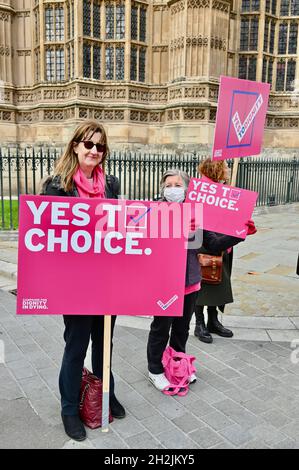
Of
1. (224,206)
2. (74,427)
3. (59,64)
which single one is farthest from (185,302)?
(59,64)

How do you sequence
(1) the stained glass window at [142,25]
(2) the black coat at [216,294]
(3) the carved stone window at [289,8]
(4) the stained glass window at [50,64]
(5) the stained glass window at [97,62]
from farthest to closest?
1. (3) the carved stone window at [289,8]
2. (4) the stained glass window at [50,64]
3. (1) the stained glass window at [142,25]
4. (5) the stained glass window at [97,62]
5. (2) the black coat at [216,294]

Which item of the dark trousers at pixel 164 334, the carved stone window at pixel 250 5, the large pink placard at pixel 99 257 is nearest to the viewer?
the large pink placard at pixel 99 257

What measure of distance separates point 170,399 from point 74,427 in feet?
2.61

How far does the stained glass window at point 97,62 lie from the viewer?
59.7 feet

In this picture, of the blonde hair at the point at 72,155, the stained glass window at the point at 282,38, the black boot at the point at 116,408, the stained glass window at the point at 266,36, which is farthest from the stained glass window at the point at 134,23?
the black boot at the point at 116,408

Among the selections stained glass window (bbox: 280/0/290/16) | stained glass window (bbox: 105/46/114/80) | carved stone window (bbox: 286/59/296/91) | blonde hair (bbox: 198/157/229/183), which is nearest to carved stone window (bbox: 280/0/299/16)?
stained glass window (bbox: 280/0/290/16)

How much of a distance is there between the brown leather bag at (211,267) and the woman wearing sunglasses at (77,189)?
1619mm

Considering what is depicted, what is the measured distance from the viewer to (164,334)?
3229 mm

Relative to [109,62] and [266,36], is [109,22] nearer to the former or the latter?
[109,62]

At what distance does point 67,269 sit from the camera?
2.57 meters

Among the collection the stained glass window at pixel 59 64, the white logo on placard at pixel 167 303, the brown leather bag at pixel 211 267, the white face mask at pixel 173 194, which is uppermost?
the stained glass window at pixel 59 64

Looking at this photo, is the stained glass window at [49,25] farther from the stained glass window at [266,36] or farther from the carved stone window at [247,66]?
the stained glass window at [266,36]

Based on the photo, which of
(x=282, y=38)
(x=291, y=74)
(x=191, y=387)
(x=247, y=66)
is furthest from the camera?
(x=291, y=74)

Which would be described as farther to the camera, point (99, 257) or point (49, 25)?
point (49, 25)
